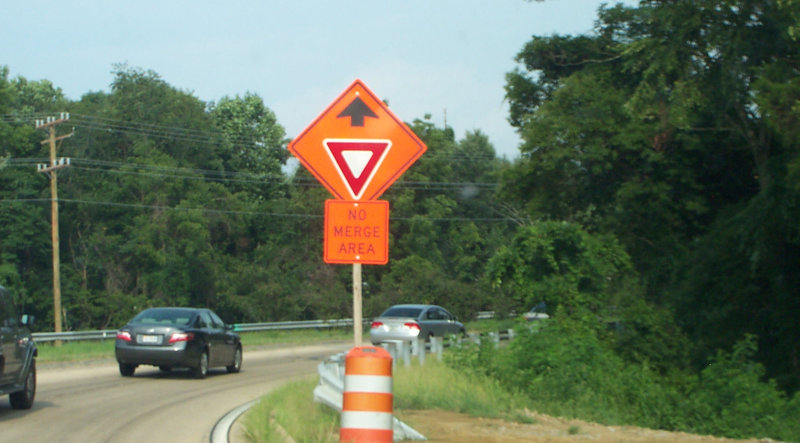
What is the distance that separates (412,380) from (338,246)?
279 inches

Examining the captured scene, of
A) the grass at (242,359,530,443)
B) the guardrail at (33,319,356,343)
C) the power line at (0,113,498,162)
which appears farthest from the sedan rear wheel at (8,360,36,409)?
the power line at (0,113,498,162)

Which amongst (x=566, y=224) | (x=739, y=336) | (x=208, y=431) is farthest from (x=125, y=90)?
(x=208, y=431)

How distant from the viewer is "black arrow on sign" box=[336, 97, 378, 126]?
325 inches

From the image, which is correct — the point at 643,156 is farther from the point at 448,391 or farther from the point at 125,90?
the point at 125,90

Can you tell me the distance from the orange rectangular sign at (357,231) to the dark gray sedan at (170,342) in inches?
508

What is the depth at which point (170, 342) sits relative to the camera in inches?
787

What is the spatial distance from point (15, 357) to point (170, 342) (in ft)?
21.4

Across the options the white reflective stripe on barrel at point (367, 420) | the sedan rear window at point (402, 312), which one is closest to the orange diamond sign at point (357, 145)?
the white reflective stripe on barrel at point (367, 420)

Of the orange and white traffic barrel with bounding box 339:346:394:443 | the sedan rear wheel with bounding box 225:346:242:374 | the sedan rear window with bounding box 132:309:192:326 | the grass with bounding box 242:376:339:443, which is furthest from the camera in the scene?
the sedan rear wheel with bounding box 225:346:242:374

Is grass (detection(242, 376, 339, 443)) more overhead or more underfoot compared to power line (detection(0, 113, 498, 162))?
more underfoot

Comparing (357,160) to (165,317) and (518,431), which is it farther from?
(165,317)

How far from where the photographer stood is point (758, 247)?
68.3 feet

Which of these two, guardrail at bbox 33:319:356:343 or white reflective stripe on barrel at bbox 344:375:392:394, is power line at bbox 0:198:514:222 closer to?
guardrail at bbox 33:319:356:343

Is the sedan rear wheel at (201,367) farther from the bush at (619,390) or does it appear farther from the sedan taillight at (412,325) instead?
the sedan taillight at (412,325)
